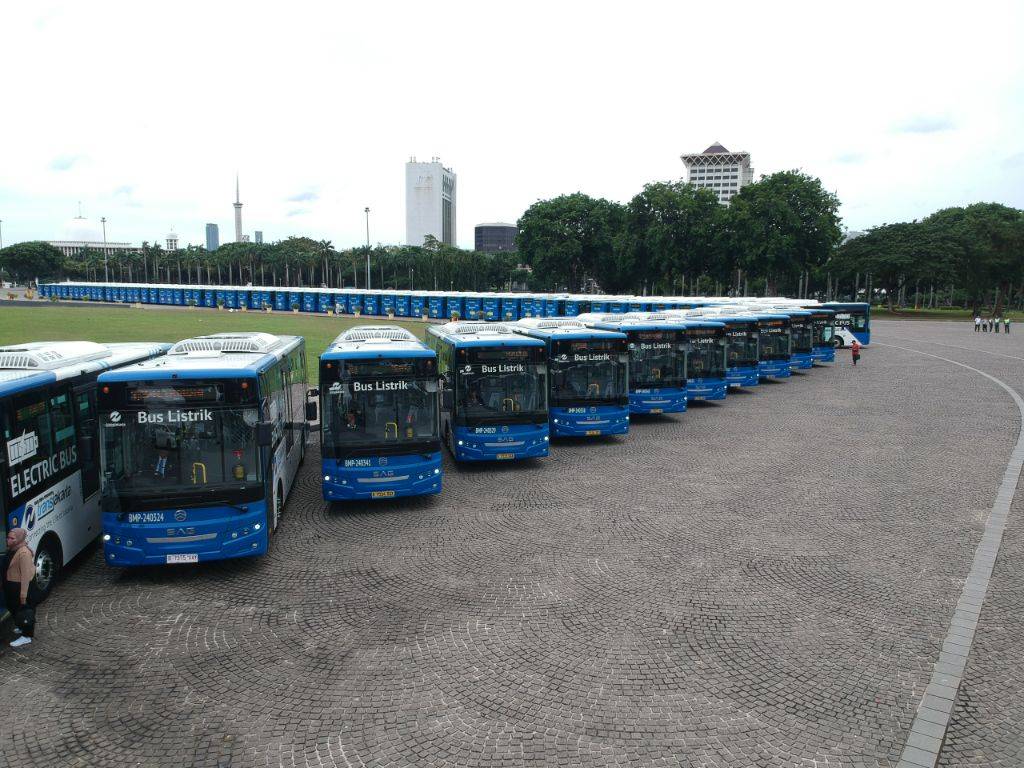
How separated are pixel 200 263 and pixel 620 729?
147172 millimetres

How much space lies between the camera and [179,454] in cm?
970

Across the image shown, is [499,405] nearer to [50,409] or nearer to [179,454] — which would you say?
[179,454]

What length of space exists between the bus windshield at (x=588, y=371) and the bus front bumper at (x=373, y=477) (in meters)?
6.51

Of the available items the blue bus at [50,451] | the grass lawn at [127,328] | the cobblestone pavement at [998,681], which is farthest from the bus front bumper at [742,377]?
the blue bus at [50,451]

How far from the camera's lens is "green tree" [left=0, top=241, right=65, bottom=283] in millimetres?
133750

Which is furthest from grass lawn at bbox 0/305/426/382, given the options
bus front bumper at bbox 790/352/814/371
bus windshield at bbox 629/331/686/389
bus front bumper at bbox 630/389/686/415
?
bus front bumper at bbox 790/352/814/371

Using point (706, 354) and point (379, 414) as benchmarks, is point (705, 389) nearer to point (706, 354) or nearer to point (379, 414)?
point (706, 354)

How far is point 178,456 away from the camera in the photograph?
31.8 feet

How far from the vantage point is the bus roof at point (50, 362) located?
30.8ft

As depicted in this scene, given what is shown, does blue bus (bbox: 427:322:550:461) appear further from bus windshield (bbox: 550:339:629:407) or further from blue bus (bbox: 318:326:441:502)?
blue bus (bbox: 318:326:441:502)

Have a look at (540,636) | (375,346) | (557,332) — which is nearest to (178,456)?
(375,346)

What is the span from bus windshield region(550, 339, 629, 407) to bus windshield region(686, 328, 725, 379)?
22.1 ft

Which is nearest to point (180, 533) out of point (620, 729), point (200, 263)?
point (620, 729)

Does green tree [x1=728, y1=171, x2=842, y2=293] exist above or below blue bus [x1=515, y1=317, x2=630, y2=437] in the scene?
above
